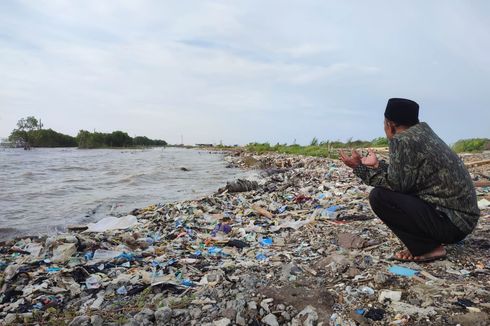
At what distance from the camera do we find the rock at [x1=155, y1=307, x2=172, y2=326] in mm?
2367

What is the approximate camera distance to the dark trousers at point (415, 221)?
2.82 m

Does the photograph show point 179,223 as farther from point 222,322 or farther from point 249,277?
point 222,322

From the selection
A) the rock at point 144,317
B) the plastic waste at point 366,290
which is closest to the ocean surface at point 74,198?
the rock at point 144,317

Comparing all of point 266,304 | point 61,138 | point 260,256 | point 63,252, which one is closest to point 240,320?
point 266,304

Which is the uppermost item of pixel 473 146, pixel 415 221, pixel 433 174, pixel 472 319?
pixel 473 146

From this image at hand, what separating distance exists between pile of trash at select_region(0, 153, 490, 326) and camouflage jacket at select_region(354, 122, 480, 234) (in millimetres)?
517

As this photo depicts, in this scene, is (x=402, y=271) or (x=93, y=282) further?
(x=93, y=282)

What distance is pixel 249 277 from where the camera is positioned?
9.56ft

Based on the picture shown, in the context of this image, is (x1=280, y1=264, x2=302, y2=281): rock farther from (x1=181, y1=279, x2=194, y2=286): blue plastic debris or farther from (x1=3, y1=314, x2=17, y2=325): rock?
(x1=3, y1=314, x2=17, y2=325): rock

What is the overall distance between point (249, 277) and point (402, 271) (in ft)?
4.11

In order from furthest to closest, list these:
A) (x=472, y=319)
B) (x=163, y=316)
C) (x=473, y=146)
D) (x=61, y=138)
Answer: (x=61, y=138)
(x=473, y=146)
(x=163, y=316)
(x=472, y=319)

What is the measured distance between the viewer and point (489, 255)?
3.14 metres

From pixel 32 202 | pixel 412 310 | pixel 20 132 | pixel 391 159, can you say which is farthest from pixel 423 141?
pixel 20 132

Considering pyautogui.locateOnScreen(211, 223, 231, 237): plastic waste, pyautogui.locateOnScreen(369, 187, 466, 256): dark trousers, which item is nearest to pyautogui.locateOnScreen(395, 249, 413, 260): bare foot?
pyautogui.locateOnScreen(369, 187, 466, 256): dark trousers
